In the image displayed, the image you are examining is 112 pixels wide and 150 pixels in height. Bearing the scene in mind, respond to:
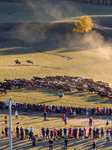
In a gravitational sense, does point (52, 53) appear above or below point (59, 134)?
above

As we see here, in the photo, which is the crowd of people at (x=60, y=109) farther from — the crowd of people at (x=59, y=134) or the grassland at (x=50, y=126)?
the crowd of people at (x=59, y=134)

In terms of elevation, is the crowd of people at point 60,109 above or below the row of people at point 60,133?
above

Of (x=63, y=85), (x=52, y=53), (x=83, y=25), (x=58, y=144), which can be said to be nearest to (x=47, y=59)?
(x=52, y=53)

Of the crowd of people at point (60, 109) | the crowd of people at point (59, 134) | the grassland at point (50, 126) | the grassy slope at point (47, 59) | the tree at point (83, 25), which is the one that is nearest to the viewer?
the grassland at point (50, 126)

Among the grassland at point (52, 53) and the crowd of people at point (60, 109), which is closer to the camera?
the grassland at point (52, 53)

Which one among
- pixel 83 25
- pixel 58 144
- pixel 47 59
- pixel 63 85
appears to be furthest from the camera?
pixel 83 25

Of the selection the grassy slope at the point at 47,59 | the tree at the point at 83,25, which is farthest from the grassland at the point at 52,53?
the tree at the point at 83,25

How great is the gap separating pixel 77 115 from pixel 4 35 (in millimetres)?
63936

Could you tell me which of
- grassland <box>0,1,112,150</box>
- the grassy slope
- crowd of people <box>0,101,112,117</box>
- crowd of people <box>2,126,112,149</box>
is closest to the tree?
grassland <box>0,1,112,150</box>

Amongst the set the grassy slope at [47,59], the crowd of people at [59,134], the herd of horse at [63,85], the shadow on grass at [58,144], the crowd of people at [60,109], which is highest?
the grassy slope at [47,59]

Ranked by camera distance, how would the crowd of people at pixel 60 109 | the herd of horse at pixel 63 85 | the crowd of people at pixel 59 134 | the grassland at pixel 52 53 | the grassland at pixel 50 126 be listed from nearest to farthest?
the grassland at pixel 50 126
the crowd of people at pixel 59 134
the grassland at pixel 52 53
the crowd of people at pixel 60 109
the herd of horse at pixel 63 85

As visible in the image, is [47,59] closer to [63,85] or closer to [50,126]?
[63,85]

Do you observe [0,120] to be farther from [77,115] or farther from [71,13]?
[71,13]

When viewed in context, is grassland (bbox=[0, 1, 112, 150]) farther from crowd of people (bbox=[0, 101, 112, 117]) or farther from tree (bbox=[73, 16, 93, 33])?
A: tree (bbox=[73, 16, 93, 33])
